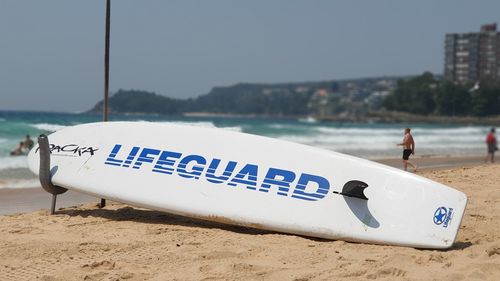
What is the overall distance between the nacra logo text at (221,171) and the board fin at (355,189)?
17 cm

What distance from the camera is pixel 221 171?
203 inches

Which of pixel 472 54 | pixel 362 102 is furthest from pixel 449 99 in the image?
pixel 472 54

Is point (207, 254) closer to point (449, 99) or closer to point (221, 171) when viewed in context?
point (221, 171)

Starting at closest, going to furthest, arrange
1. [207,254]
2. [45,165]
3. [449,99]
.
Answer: [207,254] → [45,165] → [449,99]

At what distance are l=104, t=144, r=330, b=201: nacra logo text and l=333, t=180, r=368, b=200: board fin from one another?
0.17m

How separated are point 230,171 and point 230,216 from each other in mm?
372

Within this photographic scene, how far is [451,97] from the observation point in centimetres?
10975

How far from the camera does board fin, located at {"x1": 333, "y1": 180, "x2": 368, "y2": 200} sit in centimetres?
464

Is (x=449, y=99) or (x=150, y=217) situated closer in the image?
(x=150, y=217)

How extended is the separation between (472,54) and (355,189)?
6458 inches

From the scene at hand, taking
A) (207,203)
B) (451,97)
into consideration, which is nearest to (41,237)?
(207,203)

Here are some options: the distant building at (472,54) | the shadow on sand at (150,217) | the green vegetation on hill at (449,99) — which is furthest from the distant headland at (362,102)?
the shadow on sand at (150,217)

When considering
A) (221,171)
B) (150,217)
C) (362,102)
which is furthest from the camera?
(362,102)

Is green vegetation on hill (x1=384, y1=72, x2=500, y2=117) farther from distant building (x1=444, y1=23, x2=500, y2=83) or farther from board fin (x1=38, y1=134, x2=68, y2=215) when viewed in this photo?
board fin (x1=38, y1=134, x2=68, y2=215)
